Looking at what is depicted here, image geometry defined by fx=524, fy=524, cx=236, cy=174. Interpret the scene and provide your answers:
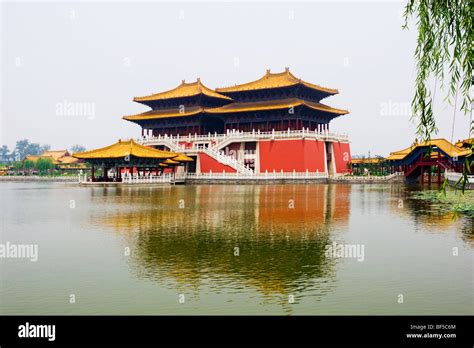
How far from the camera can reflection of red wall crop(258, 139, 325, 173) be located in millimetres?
56594

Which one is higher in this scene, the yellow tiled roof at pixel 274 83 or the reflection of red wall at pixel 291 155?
the yellow tiled roof at pixel 274 83

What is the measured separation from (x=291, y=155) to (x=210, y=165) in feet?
29.7

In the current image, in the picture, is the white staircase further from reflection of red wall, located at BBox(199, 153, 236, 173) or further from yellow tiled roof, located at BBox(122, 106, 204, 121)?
yellow tiled roof, located at BBox(122, 106, 204, 121)

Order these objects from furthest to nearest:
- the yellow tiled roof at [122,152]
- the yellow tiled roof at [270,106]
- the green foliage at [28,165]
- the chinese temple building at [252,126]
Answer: the green foliage at [28,165] → the yellow tiled roof at [270,106] → the chinese temple building at [252,126] → the yellow tiled roof at [122,152]

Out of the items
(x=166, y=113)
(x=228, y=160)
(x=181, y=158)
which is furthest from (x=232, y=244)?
(x=166, y=113)

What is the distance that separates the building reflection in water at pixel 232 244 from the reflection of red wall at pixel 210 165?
96.8 ft

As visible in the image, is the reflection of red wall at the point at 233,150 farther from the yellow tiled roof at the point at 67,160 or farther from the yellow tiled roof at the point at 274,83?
the yellow tiled roof at the point at 67,160

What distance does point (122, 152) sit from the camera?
5094 centimetres

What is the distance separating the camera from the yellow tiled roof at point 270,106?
59881 millimetres

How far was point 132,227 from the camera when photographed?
19.4 meters

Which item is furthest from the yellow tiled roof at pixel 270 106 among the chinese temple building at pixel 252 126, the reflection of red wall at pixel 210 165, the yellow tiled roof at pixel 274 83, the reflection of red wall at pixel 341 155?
the reflection of red wall at pixel 210 165

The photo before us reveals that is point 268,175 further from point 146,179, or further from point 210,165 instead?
point 146,179
